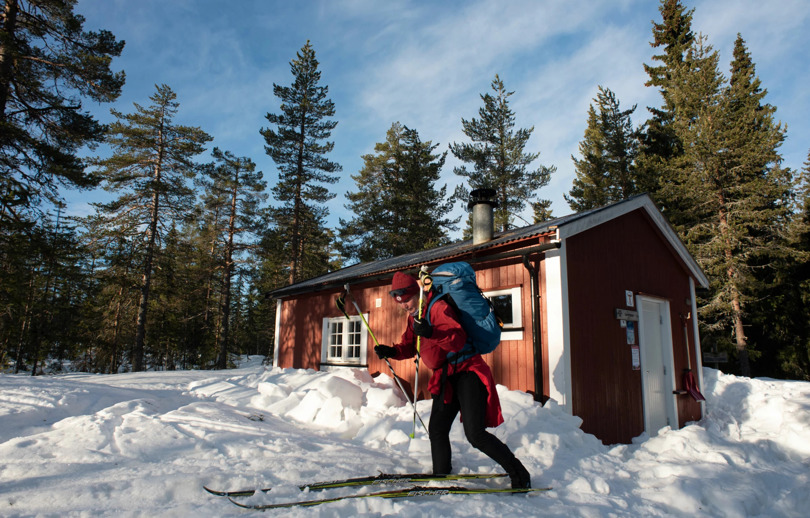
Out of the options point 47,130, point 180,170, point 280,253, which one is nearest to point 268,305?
point 280,253

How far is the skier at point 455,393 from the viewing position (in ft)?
10.9

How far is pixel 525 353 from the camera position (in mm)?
6402

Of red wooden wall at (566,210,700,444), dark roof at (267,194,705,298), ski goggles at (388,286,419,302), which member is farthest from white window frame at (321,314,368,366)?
ski goggles at (388,286,419,302)

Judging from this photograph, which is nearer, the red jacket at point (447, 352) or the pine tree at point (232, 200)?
the red jacket at point (447, 352)

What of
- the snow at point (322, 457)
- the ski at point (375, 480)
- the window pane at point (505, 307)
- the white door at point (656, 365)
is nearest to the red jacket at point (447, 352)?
the ski at point (375, 480)

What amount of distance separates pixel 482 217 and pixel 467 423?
5375mm

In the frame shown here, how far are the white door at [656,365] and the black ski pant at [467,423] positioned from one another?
5415 mm

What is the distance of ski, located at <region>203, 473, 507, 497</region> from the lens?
3033mm

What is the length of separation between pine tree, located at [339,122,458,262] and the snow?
17.5 metres

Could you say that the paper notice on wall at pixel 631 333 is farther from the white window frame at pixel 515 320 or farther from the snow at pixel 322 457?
the white window frame at pixel 515 320

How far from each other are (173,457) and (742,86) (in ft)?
85.4

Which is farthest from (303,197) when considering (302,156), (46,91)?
(46,91)

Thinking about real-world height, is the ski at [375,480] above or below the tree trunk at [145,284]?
below

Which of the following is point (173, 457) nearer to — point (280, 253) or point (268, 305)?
point (280, 253)
